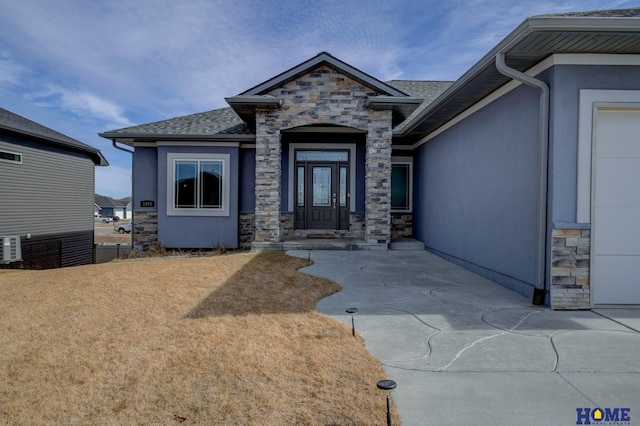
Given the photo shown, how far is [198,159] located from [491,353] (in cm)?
932

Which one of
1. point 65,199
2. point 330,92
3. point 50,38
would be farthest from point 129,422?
point 65,199

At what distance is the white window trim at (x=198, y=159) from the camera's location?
10.2m

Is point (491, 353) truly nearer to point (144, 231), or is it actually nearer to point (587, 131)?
point (587, 131)

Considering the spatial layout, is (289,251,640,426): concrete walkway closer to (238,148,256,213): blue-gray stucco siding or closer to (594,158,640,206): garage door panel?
(594,158,640,206): garage door panel

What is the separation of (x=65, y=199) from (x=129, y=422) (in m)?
16.2

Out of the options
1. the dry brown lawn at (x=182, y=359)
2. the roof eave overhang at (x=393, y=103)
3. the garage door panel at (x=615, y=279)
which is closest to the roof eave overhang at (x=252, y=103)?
the roof eave overhang at (x=393, y=103)

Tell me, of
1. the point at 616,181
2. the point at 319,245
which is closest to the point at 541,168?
the point at 616,181

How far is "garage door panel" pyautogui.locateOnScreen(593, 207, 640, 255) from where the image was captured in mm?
4547

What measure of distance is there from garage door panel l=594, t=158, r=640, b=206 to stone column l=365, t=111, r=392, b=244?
5.13m

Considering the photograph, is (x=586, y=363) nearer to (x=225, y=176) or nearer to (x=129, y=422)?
(x=129, y=422)

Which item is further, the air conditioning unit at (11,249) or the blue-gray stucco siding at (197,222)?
the air conditioning unit at (11,249)

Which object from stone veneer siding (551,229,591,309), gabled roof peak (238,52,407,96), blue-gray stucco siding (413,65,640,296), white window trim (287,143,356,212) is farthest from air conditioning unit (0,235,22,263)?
stone veneer siding (551,229,591,309)

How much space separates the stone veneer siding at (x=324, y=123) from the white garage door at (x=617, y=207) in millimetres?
5141

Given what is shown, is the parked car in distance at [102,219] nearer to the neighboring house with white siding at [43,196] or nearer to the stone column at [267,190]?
the neighboring house with white siding at [43,196]
